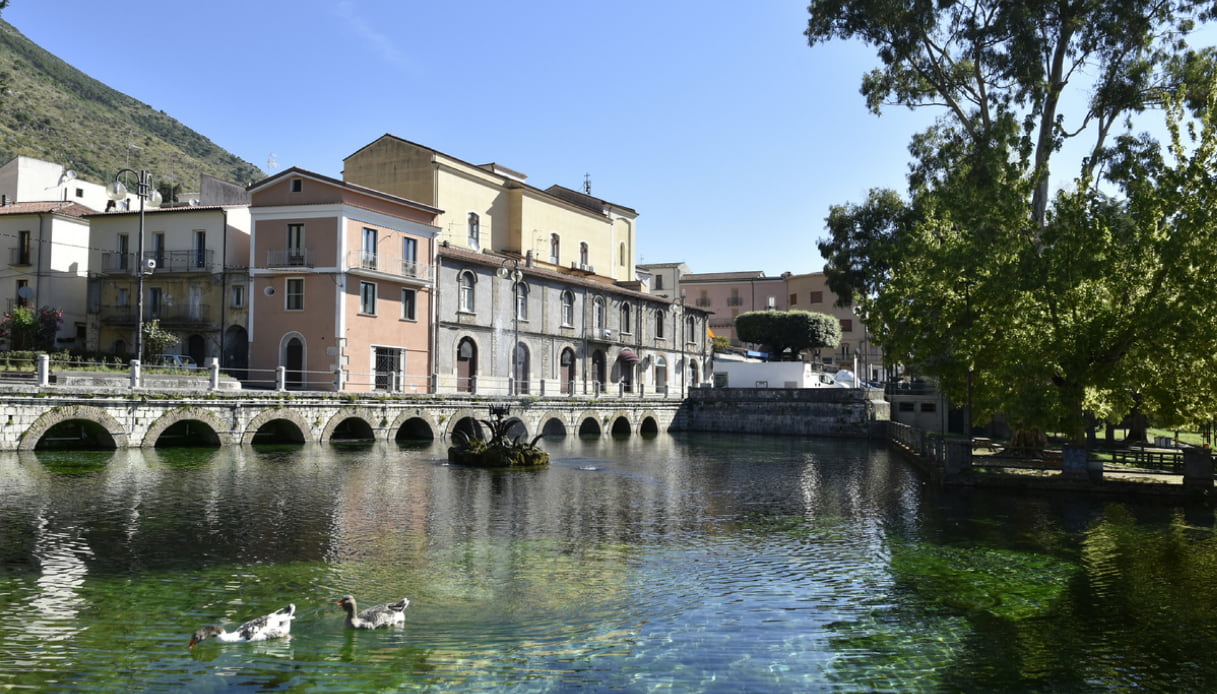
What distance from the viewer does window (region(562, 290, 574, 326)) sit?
5469 centimetres

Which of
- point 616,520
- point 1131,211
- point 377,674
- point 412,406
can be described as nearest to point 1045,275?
point 1131,211

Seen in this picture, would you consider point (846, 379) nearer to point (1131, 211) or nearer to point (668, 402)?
point (668, 402)

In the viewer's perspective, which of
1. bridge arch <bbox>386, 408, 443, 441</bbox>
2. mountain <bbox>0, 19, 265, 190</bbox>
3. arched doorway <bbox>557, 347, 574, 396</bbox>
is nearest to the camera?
bridge arch <bbox>386, 408, 443, 441</bbox>

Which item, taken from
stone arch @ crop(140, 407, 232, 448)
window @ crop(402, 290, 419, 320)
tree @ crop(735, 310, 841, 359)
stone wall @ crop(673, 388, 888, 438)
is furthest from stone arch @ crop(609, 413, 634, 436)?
tree @ crop(735, 310, 841, 359)

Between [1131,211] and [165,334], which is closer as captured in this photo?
[1131,211]

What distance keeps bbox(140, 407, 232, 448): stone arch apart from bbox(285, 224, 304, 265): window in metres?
10.9

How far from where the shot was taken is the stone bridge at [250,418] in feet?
87.8

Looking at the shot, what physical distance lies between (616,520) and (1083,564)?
8.78 meters

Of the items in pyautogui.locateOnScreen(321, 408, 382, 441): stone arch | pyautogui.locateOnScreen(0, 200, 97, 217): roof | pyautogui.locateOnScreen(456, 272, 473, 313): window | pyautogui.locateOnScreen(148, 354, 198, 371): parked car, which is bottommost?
pyautogui.locateOnScreen(321, 408, 382, 441): stone arch

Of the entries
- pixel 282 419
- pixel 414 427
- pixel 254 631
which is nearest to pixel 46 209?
pixel 282 419

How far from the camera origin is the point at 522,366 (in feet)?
169

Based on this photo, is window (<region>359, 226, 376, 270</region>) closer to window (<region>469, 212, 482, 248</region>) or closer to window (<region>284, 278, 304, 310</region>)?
window (<region>284, 278, 304, 310</region>)

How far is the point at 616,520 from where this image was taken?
18875 millimetres

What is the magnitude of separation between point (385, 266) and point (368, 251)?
3.43 feet
